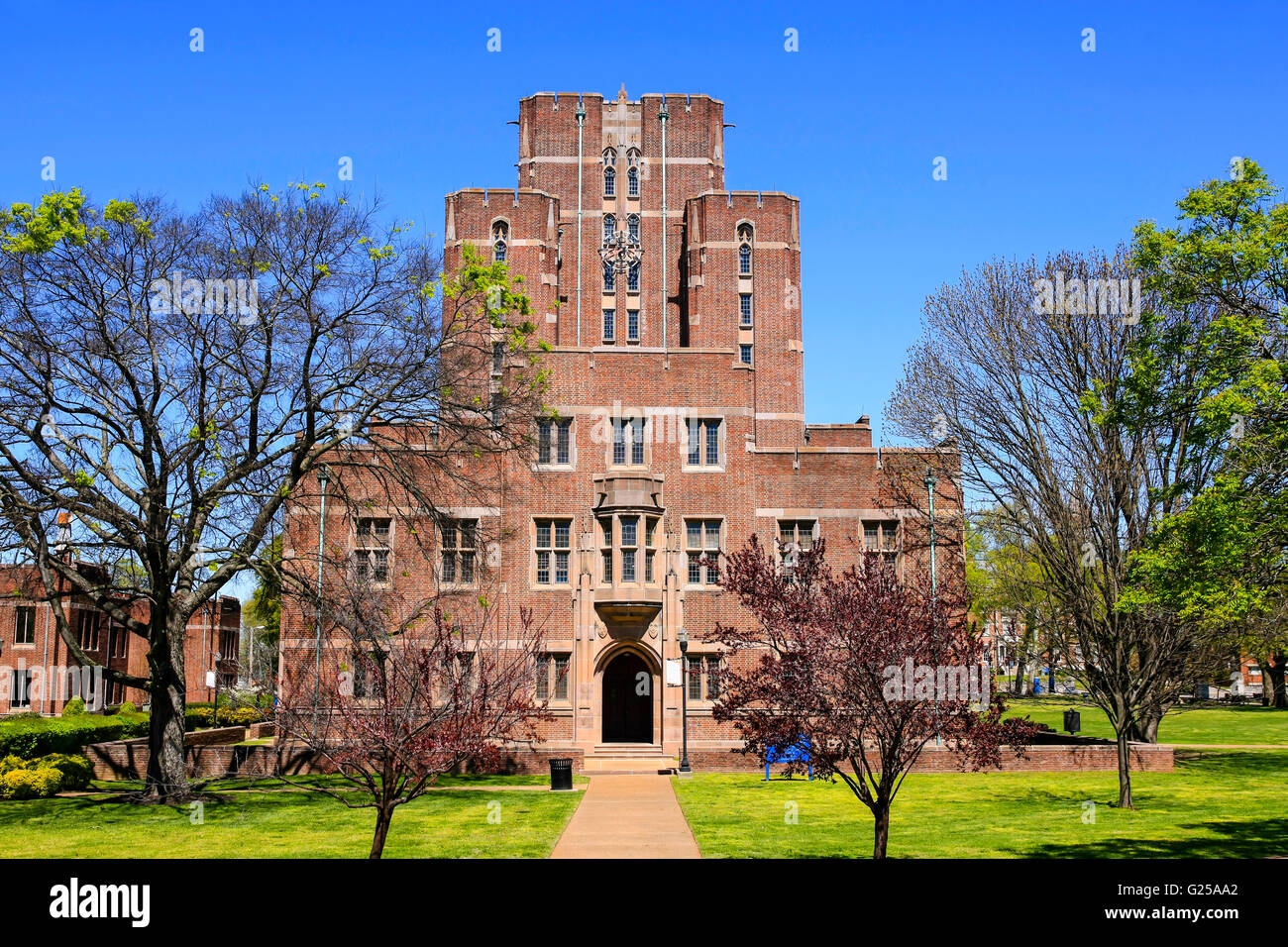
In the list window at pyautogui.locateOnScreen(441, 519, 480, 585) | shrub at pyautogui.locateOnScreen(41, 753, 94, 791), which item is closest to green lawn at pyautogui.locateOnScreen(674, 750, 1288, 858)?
window at pyautogui.locateOnScreen(441, 519, 480, 585)

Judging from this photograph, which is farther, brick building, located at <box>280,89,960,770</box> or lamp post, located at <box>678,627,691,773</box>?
brick building, located at <box>280,89,960,770</box>

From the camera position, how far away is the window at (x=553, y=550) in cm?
3597

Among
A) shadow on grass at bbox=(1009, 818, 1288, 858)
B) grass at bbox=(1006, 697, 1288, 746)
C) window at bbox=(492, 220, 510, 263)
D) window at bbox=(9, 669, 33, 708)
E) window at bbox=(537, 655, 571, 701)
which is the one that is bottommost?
grass at bbox=(1006, 697, 1288, 746)

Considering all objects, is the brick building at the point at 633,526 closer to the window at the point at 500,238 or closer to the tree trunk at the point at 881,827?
the window at the point at 500,238

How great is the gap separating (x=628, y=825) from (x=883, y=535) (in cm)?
1844

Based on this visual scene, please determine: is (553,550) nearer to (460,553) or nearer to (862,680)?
(460,553)

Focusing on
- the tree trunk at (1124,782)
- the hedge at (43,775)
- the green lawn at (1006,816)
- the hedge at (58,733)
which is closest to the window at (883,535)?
the green lawn at (1006,816)

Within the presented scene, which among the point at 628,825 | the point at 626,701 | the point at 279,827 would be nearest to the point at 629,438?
the point at 626,701

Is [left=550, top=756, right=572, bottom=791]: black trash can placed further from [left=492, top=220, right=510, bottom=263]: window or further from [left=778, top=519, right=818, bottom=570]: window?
[left=492, top=220, right=510, bottom=263]: window

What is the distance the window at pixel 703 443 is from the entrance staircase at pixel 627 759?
9.70 m

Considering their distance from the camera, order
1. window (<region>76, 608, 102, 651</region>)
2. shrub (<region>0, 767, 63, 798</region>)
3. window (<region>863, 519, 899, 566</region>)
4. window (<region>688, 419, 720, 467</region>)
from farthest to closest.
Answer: window (<region>76, 608, 102, 651</region>) → window (<region>688, 419, 720, 467</region>) → window (<region>863, 519, 899, 566</region>) → shrub (<region>0, 767, 63, 798</region>)

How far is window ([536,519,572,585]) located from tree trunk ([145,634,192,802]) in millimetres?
12721

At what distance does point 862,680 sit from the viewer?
45.6 feet

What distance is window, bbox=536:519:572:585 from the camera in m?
36.0
